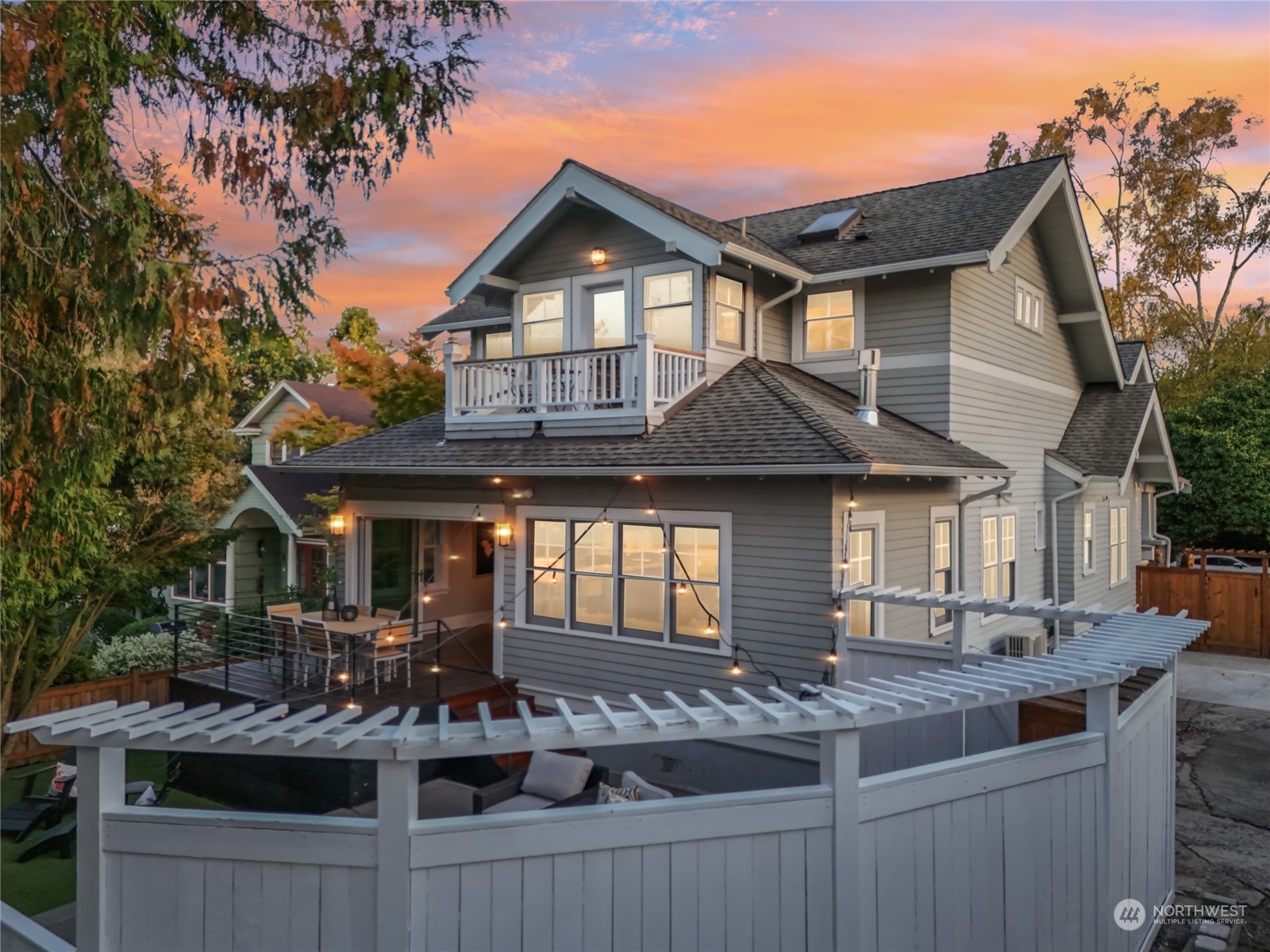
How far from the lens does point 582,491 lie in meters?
9.85

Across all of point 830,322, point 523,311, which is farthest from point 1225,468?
point 523,311

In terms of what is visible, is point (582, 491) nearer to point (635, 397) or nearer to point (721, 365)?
point (635, 397)

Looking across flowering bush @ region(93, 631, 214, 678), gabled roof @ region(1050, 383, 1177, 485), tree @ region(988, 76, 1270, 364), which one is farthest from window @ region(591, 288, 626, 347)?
tree @ region(988, 76, 1270, 364)

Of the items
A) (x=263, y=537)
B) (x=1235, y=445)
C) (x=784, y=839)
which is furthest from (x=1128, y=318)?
(x=784, y=839)

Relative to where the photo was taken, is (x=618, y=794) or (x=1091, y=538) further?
(x=1091, y=538)

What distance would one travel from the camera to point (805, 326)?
11945mm

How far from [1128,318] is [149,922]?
32.9 metres

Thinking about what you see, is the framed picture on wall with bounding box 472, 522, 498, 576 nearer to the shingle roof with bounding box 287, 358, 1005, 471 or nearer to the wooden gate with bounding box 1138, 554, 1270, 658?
the shingle roof with bounding box 287, 358, 1005, 471

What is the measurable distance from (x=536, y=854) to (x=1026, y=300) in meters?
12.6

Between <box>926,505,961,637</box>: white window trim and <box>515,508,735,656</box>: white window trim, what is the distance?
3081 mm

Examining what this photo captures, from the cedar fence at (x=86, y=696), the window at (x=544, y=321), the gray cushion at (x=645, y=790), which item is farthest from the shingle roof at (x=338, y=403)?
the gray cushion at (x=645, y=790)

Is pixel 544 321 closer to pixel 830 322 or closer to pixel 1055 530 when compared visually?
pixel 830 322

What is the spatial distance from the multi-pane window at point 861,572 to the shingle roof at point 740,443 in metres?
1.02

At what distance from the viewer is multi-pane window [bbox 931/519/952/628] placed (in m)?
10.6
